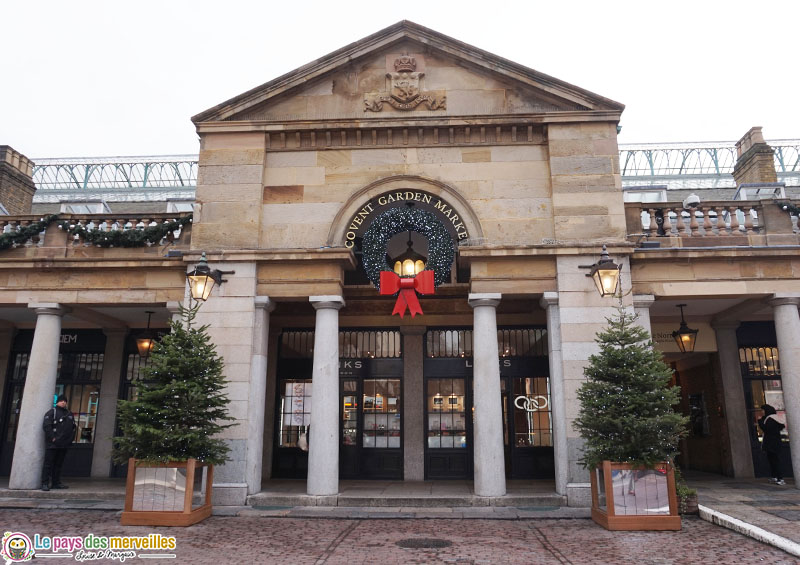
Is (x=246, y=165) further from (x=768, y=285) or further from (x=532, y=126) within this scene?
(x=768, y=285)

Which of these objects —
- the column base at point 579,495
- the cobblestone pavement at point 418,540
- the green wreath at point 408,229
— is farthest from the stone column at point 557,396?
the green wreath at point 408,229

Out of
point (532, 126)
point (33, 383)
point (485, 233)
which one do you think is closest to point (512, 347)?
point (485, 233)

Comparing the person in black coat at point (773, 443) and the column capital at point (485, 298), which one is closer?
the column capital at point (485, 298)

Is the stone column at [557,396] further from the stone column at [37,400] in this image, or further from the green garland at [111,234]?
the stone column at [37,400]

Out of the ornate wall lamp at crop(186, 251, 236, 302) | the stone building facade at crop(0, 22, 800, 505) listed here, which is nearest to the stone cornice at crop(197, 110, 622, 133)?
the stone building facade at crop(0, 22, 800, 505)

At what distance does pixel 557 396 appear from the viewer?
11.2 metres

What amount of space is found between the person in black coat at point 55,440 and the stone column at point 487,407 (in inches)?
348

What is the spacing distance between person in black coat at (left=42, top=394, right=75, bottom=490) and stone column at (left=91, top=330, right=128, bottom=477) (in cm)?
265

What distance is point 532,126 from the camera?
40.9 feet

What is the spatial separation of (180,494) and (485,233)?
297 inches

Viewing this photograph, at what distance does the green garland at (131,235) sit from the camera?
41.7 ft

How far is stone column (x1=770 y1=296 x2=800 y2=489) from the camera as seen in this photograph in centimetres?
1138

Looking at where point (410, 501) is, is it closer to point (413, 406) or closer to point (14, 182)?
point (413, 406)

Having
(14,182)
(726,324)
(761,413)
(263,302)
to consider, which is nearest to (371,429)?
(263,302)
